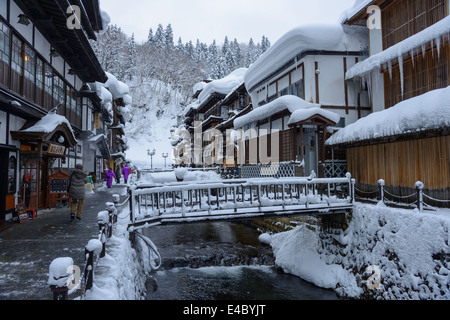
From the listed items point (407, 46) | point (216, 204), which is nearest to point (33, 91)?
point (216, 204)

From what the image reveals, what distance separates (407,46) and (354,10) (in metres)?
5.87

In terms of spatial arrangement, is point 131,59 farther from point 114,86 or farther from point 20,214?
point 20,214

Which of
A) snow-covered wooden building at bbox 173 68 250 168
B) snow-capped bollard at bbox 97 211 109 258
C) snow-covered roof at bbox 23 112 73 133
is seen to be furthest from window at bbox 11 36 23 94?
snow-covered wooden building at bbox 173 68 250 168

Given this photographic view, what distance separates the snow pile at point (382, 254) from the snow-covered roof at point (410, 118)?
317 cm

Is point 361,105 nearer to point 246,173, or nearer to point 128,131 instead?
point 246,173

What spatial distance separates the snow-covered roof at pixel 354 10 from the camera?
16905mm

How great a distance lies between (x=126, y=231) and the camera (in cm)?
869

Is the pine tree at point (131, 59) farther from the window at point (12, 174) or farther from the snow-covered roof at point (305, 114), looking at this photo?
the window at point (12, 174)

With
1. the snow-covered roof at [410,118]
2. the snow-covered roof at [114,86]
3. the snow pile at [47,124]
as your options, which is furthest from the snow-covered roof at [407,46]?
the snow-covered roof at [114,86]

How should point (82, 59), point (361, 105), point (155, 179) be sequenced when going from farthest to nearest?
point (155, 179)
point (361, 105)
point (82, 59)

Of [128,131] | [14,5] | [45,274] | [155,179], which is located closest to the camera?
[45,274]

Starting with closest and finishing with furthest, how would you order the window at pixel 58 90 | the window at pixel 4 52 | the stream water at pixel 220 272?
1. the window at pixel 4 52
2. the stream water at pixel 220 272
3. the window at pixel 58 90

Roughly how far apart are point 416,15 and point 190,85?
75.8m
